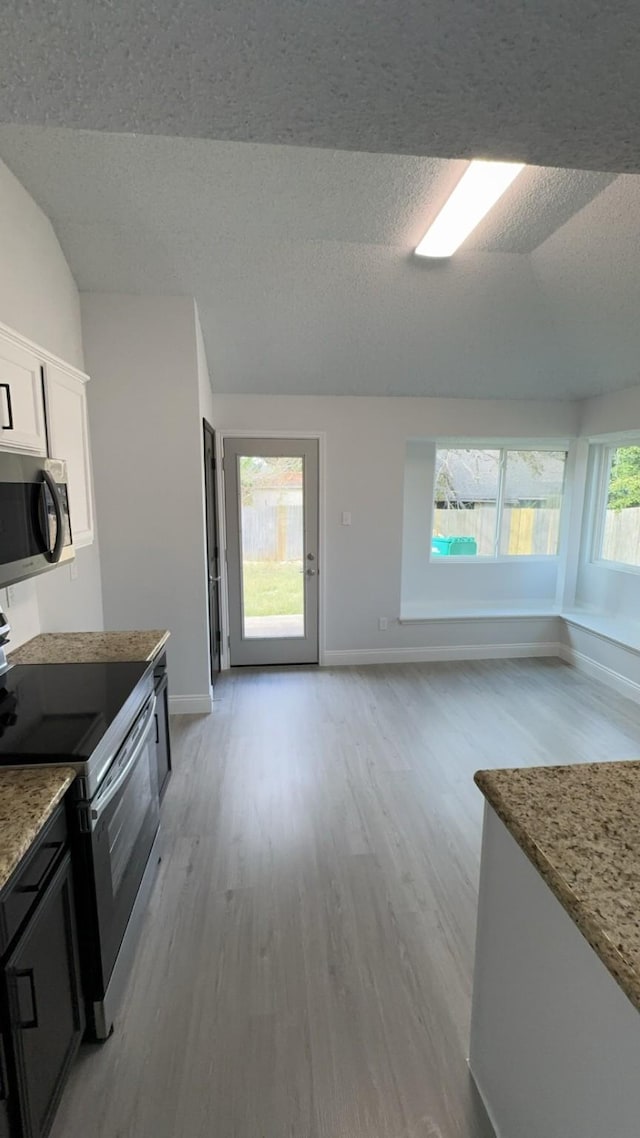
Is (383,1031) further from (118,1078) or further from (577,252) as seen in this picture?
(577,252)

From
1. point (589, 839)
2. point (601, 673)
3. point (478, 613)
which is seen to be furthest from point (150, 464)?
point (601, 673)

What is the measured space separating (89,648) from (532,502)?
14.7 feet

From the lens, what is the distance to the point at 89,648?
7.21 feet

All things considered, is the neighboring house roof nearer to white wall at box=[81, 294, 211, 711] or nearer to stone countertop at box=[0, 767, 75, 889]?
white wall at box=[81, 294, 211, 711]

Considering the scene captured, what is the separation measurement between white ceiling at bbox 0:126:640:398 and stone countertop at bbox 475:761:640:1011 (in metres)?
2.46

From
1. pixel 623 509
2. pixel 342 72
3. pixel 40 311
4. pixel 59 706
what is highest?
pixel 40 311

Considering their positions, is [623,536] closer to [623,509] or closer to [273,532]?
[623,509]

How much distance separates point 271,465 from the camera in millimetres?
4324

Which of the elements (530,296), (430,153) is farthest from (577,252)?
(430,153)

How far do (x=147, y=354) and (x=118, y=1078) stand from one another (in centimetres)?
330

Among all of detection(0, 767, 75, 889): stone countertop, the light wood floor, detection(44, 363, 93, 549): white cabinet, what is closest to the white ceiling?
detection(44, 363, 93, 549): white cabinet

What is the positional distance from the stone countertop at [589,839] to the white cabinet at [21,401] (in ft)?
5.42

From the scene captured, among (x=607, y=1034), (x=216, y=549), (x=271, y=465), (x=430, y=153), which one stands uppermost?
(x=430, y=153)

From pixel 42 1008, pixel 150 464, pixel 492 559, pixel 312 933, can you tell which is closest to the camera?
pixel 42 1008
